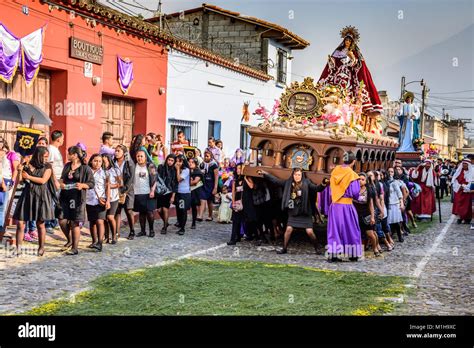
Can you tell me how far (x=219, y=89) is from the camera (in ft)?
68.2

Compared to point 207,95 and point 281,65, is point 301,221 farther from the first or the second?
point 281,65

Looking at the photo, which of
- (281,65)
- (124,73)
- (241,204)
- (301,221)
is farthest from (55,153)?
(281,65)

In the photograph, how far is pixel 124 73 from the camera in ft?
51.1

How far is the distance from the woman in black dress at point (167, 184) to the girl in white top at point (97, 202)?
2.10m

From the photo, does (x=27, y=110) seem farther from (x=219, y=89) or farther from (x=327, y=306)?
(x=219, y=89)

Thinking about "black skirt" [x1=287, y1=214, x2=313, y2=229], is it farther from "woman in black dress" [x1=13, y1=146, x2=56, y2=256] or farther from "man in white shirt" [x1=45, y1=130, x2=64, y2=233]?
"man in white shirt" [x1=45, y1=130, x2=64, y2=233]

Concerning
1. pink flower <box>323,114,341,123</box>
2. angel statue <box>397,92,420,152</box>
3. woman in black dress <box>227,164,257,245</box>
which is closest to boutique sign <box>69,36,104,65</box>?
woman in black dress <box>227,164,257,245</box>

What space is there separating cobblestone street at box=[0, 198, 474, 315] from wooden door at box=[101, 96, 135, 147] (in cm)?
442

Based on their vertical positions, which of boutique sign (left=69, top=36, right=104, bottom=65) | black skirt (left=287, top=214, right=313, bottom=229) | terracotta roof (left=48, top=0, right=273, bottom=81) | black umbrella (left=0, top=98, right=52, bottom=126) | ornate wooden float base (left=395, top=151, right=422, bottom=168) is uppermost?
terracotta roof (left=48, top=0, right=273, bottom=81)

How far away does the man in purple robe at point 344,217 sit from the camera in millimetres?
9453

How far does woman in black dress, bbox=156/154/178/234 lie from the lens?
11624 mm
